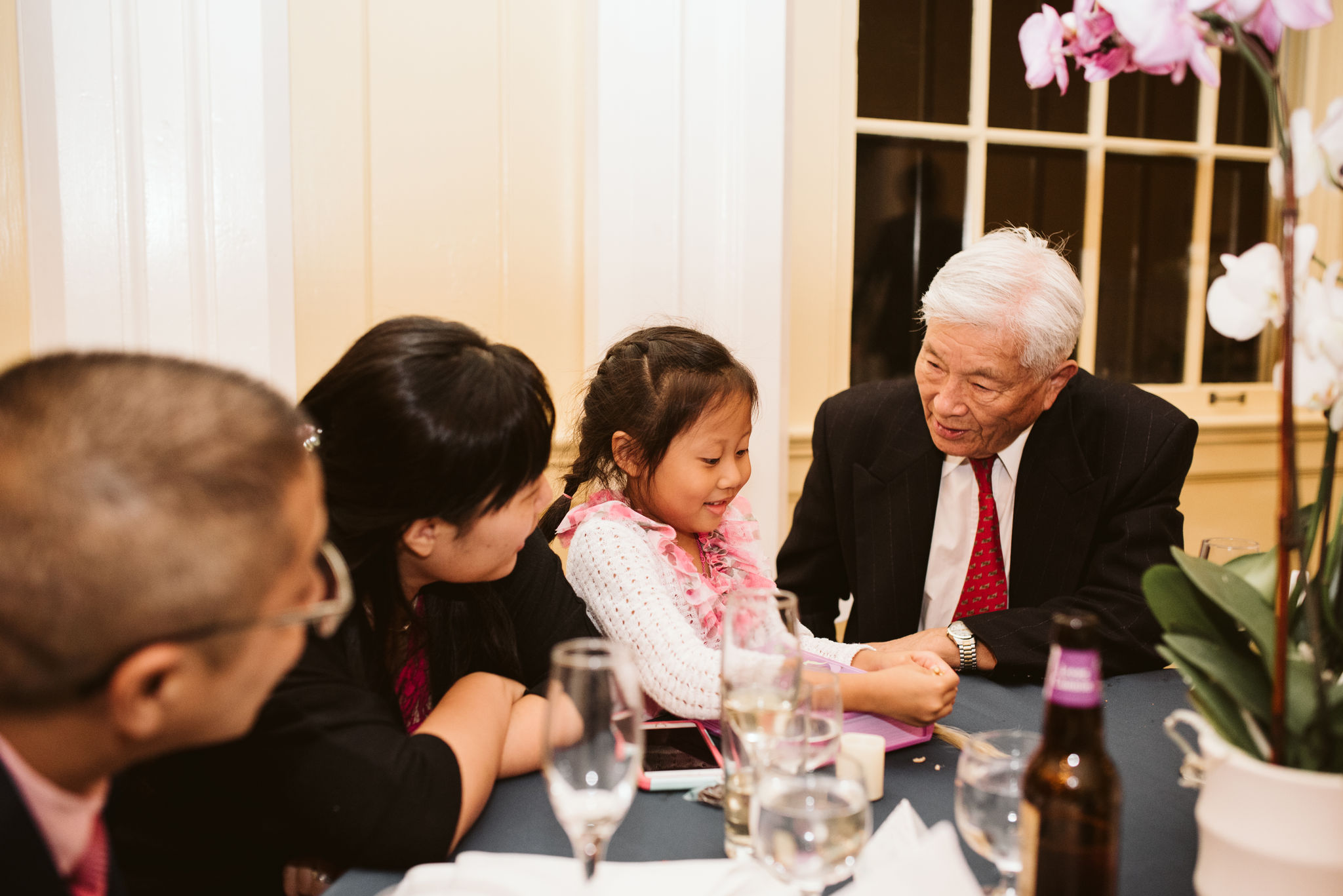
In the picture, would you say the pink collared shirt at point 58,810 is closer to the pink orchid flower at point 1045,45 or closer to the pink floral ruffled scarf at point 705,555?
the pink floral ruffled scarf at point 705,555

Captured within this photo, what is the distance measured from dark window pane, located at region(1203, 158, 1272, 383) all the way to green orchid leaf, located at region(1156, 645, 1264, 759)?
280 cm

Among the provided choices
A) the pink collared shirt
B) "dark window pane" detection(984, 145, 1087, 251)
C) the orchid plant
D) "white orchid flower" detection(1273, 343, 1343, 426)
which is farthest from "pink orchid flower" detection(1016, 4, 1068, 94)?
"dark window pane" detection(984, 145, 1087, 251)

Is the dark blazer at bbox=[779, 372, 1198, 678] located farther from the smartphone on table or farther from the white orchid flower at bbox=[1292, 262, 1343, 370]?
the white orchid flower at bbox=[1292, 262, 1343, 370]

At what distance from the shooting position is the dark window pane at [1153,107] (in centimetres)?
300

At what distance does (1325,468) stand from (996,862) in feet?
1.36

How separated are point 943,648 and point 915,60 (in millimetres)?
1864

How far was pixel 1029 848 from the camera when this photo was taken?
29.0 inches

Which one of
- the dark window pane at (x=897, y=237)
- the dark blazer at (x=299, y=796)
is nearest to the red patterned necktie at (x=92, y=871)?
the dark blazer at (x=299, y=796)

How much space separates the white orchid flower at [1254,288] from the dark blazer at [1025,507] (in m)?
0.95

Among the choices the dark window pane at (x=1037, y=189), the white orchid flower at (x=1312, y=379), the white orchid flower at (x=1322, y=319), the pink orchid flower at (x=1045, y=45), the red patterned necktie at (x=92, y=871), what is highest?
the dark window pane at (x=1037, y=189)

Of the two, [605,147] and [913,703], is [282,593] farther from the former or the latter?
[605,147]

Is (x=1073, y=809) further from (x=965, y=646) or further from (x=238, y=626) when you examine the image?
(x=965, y=646)

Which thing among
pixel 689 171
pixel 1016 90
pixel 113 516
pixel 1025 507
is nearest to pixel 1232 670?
pixel 113 516

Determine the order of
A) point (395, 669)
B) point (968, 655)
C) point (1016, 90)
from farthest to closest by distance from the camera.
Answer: point (1016, 90) < point (968, 655) < point (395, 669)
